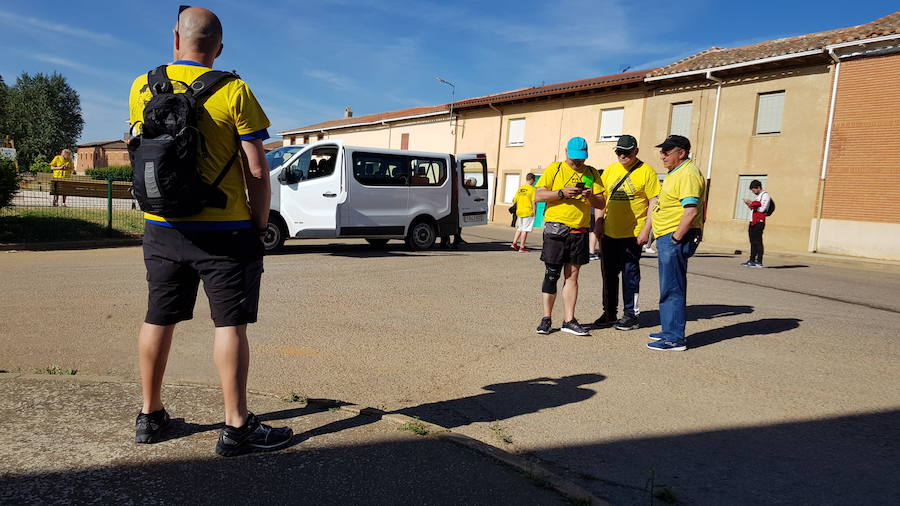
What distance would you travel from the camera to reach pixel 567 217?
5.66 meters

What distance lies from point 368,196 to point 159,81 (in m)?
9.65

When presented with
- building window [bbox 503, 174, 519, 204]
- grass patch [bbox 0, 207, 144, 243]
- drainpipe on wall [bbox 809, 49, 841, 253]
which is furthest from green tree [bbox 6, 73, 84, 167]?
A: drainpipe on wall [bbox 809, 49, 841, 253]

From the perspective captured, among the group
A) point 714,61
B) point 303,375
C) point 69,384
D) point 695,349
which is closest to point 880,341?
point 695,349

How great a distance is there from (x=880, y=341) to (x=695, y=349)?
2.14 metres

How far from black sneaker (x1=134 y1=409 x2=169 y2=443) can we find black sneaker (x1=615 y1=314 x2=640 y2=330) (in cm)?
457

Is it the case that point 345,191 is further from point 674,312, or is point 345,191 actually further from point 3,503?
point 3,503

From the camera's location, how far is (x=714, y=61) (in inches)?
880

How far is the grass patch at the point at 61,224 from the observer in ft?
36.8

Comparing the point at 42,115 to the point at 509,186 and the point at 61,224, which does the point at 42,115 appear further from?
the point at 61,224

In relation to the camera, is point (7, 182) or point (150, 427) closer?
point (150, 427)

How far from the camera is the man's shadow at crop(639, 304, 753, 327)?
22.4 feet

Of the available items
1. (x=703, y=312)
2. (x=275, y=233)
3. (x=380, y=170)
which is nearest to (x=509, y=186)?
(x=380, y=170)

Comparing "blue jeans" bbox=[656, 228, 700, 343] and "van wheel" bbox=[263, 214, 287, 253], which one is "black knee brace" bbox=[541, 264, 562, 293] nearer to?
"blue jeans" bbox=[656, 228, 700, 343]

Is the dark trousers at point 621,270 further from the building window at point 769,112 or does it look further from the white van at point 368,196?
the building window at point 769,112
